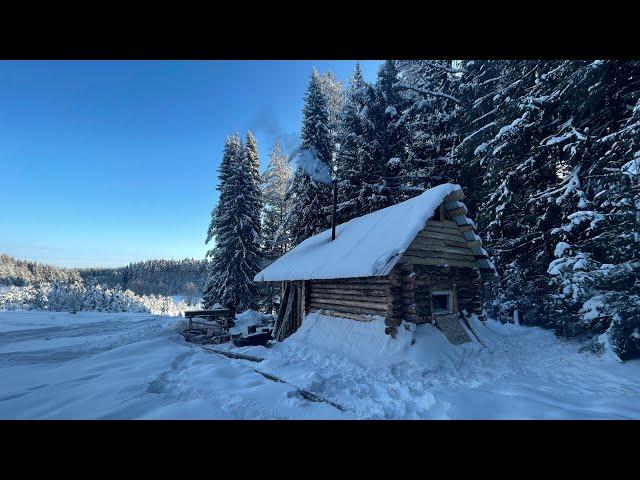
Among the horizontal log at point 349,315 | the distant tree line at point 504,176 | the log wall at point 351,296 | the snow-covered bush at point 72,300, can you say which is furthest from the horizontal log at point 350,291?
the snow-covered bush at point 72,300

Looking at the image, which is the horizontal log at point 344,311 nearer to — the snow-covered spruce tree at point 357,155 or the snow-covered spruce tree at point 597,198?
the snow-covered spruce tree at point 597,198

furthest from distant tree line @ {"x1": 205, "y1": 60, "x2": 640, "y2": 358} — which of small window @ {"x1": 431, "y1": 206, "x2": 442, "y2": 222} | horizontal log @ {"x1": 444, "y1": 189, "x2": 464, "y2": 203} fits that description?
small window @ {"x1": 431, "y1": 206, "x2": 442, "y2": 222}

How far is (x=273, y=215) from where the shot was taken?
3064cm

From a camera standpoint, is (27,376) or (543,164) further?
(543,164)

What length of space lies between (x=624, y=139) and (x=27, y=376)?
18.1 m

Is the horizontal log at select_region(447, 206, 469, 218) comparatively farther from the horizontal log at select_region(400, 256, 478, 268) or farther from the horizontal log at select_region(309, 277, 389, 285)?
the horizontal log at select_region(309, 277, 389, 285)

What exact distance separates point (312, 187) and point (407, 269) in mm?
14857

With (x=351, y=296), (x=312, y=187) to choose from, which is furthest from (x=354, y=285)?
(x=312, y=187)

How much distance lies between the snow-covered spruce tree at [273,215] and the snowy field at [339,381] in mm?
15442

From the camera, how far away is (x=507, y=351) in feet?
33.4

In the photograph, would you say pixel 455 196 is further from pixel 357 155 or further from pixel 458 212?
pixel 357 155

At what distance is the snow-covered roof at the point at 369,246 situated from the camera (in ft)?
29.9
